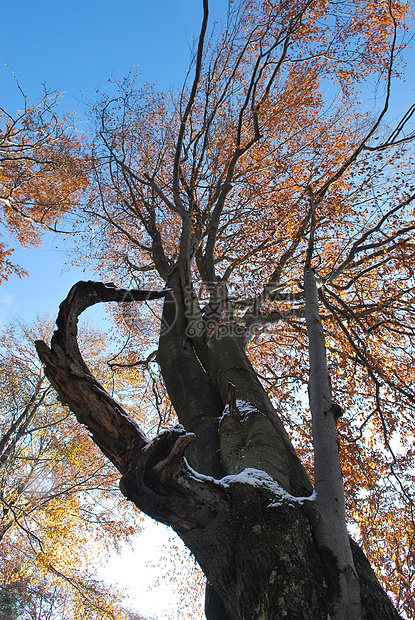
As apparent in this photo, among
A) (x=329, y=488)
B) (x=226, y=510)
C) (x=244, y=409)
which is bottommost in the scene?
(x=226, y=510)

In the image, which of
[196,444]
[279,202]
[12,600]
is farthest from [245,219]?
[12,600]

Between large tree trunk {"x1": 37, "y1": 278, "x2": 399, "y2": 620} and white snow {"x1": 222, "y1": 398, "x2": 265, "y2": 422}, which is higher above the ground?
white snow {"x1": 222, "y1": 398, "x2": 265, "y2": 422}

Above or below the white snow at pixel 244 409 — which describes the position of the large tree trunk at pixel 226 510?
below

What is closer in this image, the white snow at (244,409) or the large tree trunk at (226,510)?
the large tree trunk at (226,510)

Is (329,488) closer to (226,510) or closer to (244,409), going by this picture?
(226,510)

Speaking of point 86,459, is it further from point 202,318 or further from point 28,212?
point 202,318

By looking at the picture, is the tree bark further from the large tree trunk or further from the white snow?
the white snow

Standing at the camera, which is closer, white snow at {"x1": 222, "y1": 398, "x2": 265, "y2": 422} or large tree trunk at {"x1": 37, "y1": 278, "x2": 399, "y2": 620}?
large tree trunk at {"x1": 37, "y1": 278, "x2": 399, "y2": 620}

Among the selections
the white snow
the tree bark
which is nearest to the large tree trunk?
the tree bark

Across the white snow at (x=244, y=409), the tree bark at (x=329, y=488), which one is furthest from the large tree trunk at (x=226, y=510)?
the white snow at (x=244, y=409)

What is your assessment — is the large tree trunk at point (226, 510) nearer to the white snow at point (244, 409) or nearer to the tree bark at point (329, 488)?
the tree bark at point (329, 488)

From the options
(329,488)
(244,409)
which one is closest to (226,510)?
(329,488)

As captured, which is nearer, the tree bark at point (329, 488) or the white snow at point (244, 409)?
the tree bark at point (329, 488)

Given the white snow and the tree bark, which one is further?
the white snow
